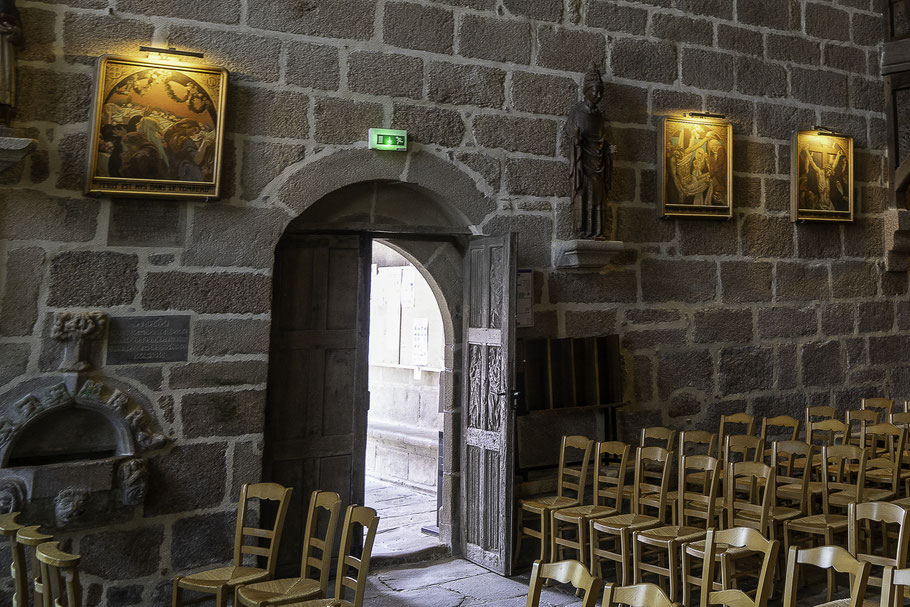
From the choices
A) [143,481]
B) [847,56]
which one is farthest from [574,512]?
[847,56]

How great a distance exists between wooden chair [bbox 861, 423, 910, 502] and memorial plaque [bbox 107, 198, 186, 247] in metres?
3.79

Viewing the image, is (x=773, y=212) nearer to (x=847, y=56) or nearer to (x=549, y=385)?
(x=847, y=56)

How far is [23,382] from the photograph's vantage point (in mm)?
3520

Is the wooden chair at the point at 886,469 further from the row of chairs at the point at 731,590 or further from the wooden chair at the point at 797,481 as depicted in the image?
the row of chairs at the point at 731,590

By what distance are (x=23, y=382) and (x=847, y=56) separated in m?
5.96

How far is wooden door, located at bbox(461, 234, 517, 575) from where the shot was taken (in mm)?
4219

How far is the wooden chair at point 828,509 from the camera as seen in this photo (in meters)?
3.62

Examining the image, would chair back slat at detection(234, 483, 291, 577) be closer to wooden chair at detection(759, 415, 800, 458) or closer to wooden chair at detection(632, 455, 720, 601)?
wooden chair at detection(632, 455, 720, 601)

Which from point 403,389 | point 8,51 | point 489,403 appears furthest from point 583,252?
point 403,389

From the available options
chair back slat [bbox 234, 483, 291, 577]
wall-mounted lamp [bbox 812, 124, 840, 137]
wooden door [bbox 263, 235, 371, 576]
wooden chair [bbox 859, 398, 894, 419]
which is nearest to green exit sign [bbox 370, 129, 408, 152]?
wooden door [bbox 263, 235, 371, 576]

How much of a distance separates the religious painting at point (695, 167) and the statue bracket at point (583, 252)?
582mm

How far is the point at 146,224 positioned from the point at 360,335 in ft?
4.46

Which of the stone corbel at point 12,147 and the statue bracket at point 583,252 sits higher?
the stone corbel at point 12,147

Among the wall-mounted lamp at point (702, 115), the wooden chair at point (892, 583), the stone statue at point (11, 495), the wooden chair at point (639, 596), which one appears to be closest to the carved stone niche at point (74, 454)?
the stone statue at point (11, 495)
